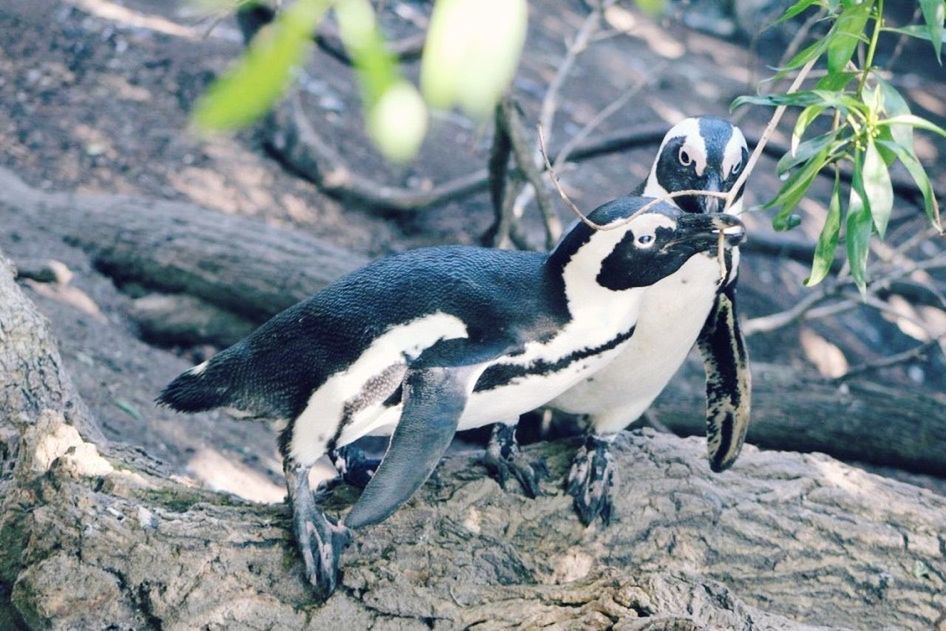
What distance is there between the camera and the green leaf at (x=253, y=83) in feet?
2.27

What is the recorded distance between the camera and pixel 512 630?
1797 mm

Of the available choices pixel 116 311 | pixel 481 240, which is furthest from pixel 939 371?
pixel 116 311

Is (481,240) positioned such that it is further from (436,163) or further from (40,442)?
(40,442)

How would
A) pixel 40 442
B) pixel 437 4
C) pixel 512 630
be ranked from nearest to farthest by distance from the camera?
1. pixel 437 4
2. pixel 512 630
3. pixel 40 442

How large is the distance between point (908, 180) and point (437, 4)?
3868mm

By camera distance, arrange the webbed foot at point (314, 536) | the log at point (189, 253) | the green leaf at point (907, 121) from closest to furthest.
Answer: the green leaf at point (907, 121), the webbed foot at point (314, 536), the log at point (189, 253)

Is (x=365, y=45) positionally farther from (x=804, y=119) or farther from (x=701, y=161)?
(x=701, y=161)

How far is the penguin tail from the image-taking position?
82.7 inches

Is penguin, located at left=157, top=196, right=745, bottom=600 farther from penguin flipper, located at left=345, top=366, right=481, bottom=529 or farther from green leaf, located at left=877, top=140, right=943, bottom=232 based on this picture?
green leaf, located at left=877, top=140, right=943, bottom=232

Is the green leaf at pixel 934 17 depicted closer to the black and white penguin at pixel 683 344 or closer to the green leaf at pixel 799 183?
the green leaf at pixel 799 183

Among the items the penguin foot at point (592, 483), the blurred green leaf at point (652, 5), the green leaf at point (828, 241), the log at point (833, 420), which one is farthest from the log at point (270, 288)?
the blurred green leaf at point (652, 5)

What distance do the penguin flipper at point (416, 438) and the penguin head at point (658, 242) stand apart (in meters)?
0.32

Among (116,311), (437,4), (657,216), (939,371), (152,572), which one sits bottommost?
(939,371)

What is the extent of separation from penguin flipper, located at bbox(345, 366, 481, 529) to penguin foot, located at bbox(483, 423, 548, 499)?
17.3 inches
